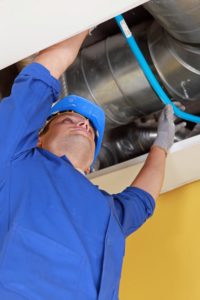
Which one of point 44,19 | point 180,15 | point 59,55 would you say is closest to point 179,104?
point 180,15

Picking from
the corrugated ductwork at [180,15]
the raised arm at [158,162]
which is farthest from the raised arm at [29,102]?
the raised arm at [158,162]

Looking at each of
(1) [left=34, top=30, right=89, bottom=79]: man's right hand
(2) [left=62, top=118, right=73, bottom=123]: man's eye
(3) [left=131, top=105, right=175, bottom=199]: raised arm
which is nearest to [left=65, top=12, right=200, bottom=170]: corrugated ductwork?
(3) [left=131, top=105, right=175, bottom=199]: raised arm

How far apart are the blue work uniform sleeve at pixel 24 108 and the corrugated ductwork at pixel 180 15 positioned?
1.27 ft

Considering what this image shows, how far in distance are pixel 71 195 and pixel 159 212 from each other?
0.69m

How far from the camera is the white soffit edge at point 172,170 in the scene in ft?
4.28

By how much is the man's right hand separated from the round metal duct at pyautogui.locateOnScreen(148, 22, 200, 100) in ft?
1.68

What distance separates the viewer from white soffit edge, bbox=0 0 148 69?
0.67 m

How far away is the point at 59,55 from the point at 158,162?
1.76ft

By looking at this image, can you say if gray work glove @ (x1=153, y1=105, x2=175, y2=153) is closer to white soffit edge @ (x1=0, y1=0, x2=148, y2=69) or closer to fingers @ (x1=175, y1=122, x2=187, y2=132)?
fingers @ (x1=175, y1=122, x2=187, y2=132)

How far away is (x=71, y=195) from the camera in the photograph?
88cm

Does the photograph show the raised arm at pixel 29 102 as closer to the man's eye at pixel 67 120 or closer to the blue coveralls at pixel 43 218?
the blue coveralls at pixel 43 218

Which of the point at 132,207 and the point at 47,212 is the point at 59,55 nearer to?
the point at 47,212

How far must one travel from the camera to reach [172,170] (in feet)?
4.49

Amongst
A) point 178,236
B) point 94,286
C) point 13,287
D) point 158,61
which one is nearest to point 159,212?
point 178,236
